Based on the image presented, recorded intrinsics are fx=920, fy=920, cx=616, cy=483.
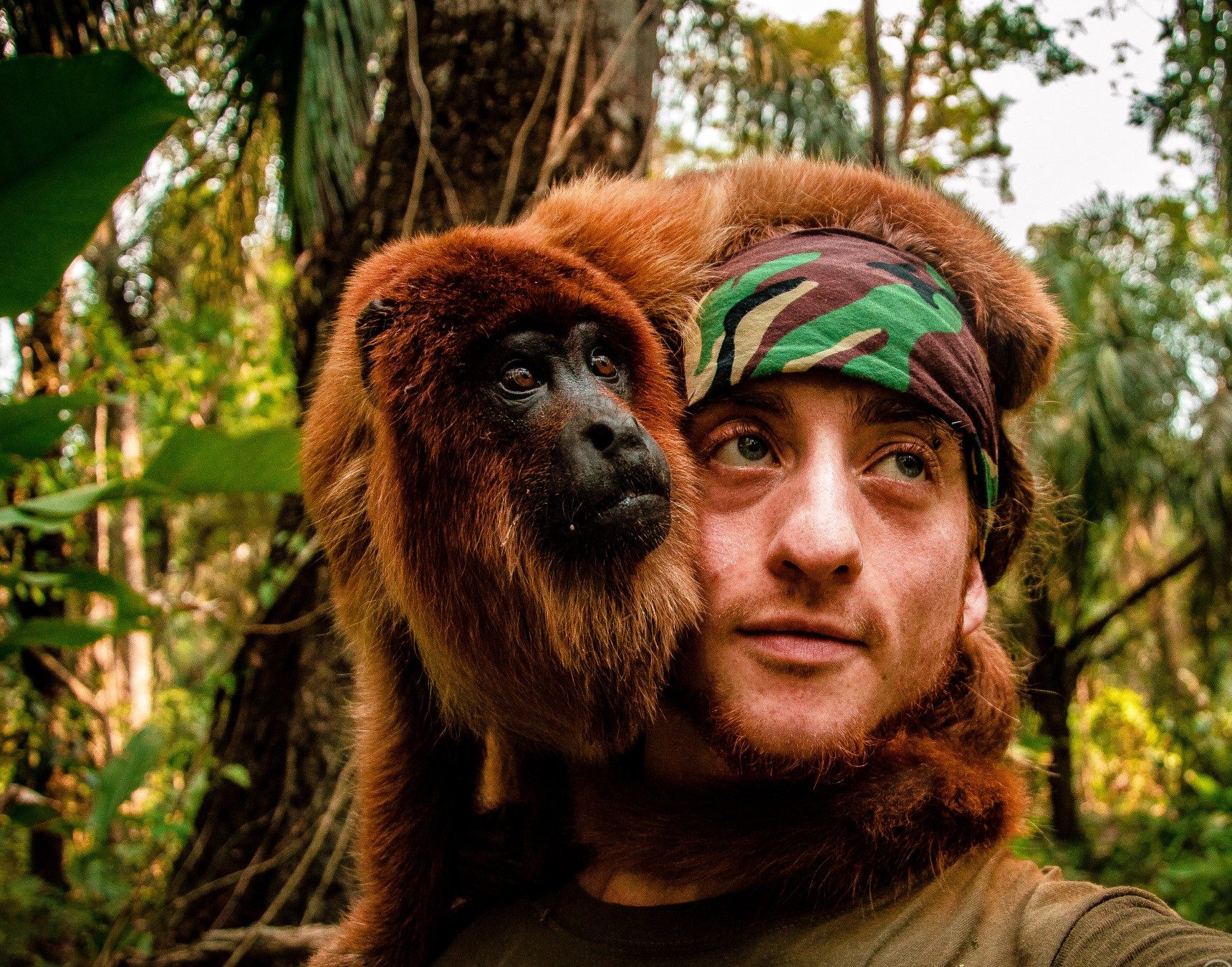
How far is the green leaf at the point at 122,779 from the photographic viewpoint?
3027mm

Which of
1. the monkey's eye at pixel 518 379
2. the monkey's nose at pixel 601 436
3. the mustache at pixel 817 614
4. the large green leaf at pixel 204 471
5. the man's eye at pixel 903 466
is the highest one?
the monkey's eye at pixel 518 379

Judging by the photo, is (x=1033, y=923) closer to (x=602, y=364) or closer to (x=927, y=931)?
(x=927, y=931)

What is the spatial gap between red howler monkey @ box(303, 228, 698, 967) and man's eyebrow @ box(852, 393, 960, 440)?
0.98 ft

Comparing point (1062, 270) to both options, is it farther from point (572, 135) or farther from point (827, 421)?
point (827, 421)

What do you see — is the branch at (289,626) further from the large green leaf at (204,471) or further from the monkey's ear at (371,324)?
the monkey's ear at (371,324)

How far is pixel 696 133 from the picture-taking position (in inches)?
217

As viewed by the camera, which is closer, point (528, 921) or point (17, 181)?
point (528, 921)

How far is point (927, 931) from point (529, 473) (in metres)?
0.91

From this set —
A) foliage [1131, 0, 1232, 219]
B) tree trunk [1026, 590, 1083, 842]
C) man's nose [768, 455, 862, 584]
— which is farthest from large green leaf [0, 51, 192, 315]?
tree trunk [1026, 590, 1083, 842]

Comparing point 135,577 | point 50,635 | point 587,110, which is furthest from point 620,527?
point 135,577

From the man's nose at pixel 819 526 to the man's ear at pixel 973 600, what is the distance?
12.8 inches

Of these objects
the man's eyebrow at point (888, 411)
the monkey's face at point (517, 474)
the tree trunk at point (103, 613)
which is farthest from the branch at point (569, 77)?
the tree trunk at point (103, 613)

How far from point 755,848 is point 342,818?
2.09 meters

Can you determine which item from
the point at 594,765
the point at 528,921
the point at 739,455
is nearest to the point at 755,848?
the point at 594,765
